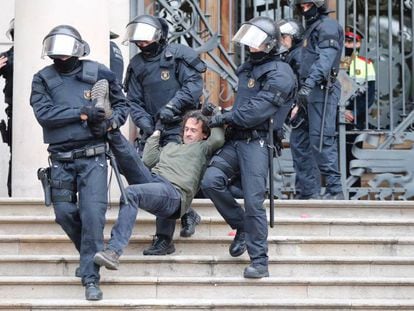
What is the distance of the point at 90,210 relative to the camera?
25.8ft

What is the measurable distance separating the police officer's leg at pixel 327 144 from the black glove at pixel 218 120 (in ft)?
5.58

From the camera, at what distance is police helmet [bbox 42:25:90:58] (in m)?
7.95

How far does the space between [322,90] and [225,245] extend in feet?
6.27

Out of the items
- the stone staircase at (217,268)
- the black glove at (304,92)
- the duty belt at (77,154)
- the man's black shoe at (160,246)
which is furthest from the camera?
the black glove at (304,92)

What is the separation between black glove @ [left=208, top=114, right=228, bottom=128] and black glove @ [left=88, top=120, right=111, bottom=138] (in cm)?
85

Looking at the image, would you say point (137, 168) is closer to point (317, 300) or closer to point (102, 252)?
point (102, 252)

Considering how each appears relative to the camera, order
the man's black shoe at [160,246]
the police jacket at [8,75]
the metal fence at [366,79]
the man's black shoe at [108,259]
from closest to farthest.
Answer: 1. the man's black shoe at [108,259]
2. the man's black shoe at [160,246]
3. the police jacket at [8,75]
4. the metal fence at [366,79]

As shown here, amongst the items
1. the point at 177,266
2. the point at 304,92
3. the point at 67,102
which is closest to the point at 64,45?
the point at 67,102

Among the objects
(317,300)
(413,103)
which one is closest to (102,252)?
(317,300)

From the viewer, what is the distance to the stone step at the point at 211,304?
7.95 meters

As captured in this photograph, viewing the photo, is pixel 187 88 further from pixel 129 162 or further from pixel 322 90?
pixel 322 90

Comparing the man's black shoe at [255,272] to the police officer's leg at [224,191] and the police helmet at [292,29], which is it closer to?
the police officer's leg at [224,191]

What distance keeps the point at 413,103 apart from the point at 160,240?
427cm

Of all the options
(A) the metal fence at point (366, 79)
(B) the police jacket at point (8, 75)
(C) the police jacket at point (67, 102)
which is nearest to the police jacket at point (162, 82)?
(C) the police jacket at point (67, 102)
